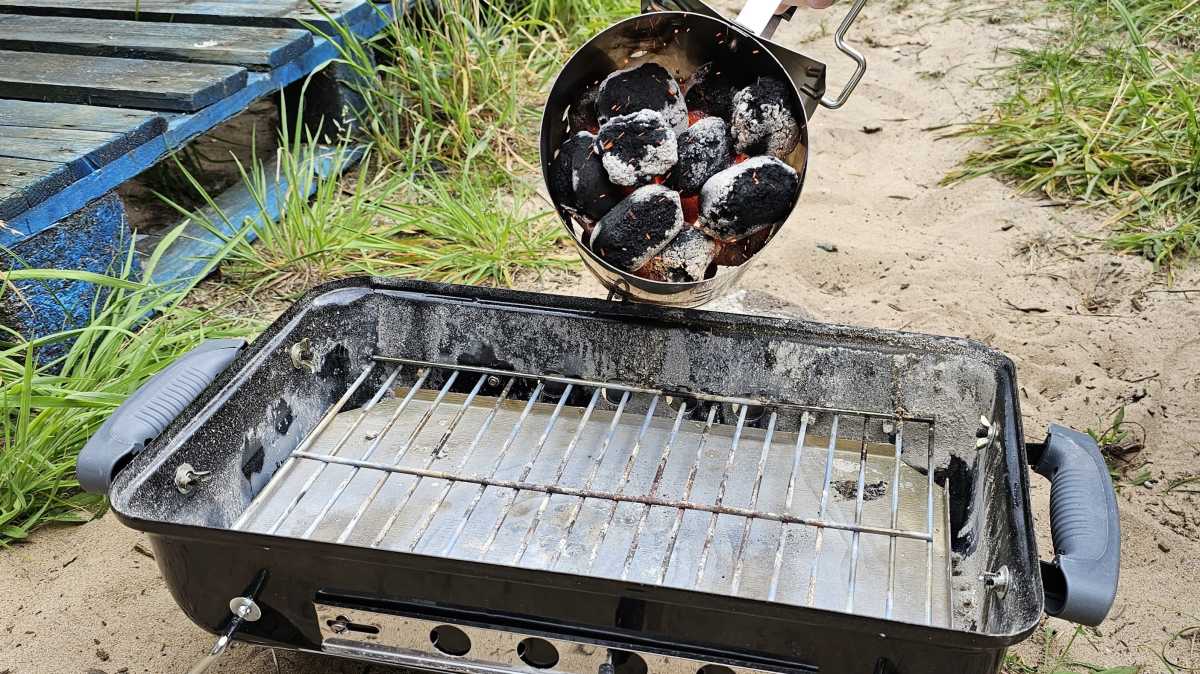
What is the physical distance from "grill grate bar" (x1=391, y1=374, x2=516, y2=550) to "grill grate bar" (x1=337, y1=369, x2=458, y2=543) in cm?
4

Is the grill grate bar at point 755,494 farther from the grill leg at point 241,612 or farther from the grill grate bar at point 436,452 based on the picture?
the grill leg at point 241,612

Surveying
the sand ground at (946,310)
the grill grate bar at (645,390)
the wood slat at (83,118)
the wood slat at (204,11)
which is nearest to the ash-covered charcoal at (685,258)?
the grill grate bar at (645,390)

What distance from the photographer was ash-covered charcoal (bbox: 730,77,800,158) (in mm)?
1524

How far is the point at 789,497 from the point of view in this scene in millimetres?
1483

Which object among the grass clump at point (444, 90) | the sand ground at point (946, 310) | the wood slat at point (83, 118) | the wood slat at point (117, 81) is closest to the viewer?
the sand ground at point (946, 310)

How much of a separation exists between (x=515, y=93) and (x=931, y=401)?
1.96m

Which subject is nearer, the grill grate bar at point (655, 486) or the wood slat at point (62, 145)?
the grill grate bar at point (655, 486)

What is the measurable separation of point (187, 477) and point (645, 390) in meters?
0.71

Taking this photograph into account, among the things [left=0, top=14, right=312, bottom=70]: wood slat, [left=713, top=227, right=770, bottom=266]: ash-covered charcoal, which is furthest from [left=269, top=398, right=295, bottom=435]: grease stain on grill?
[left=0, top=14, right=312, bottom=70]: wood slat

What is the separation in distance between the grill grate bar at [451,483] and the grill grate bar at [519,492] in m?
0.09

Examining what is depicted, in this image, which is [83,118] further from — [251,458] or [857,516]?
[857,516]

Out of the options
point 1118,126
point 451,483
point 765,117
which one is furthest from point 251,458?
point 1118,126

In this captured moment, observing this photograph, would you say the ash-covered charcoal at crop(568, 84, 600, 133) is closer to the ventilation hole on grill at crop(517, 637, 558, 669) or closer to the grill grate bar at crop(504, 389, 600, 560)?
the grill grate bar at crop(504, 389, 600, 560)

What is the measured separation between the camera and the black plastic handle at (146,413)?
1342mm
